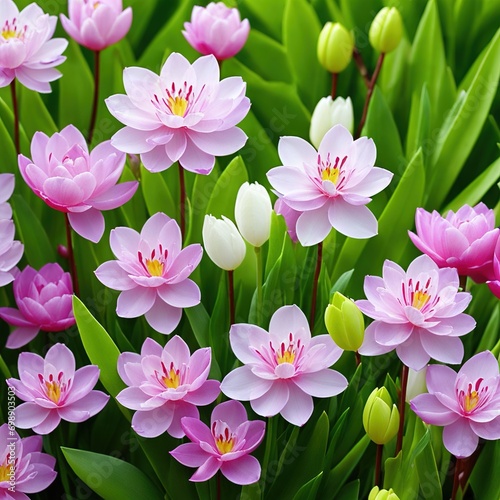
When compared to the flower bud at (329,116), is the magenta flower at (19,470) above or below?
below

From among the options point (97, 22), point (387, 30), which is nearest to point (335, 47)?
point (387, 30)

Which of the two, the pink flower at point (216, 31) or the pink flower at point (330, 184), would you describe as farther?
the pink flower at point (216, 31)

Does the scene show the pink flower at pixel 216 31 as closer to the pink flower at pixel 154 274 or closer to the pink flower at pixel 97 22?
the pink flower at pixel 97 22

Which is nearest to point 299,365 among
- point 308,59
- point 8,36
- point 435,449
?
point 435,449

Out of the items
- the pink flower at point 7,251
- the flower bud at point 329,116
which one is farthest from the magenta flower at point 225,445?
the flower bud at point 329,116

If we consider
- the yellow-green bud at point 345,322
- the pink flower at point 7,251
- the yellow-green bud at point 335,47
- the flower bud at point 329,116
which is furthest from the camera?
the yellow-green bud at point 335,47

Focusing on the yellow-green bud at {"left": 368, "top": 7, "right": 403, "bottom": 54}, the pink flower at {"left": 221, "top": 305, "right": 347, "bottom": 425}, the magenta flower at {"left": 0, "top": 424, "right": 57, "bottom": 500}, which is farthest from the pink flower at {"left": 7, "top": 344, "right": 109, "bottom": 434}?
the yellow-green bud at {"left": 368, "top": 7, "right": 403, "bottom": 54}

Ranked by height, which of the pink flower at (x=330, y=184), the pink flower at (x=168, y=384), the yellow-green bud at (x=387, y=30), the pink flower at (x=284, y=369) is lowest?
the pink flower at (x=168, y=384)

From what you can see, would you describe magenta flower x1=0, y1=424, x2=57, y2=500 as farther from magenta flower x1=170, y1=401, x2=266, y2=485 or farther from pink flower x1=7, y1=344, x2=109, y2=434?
magenta flower x1=170, y1=401, x2=266, y2=485
